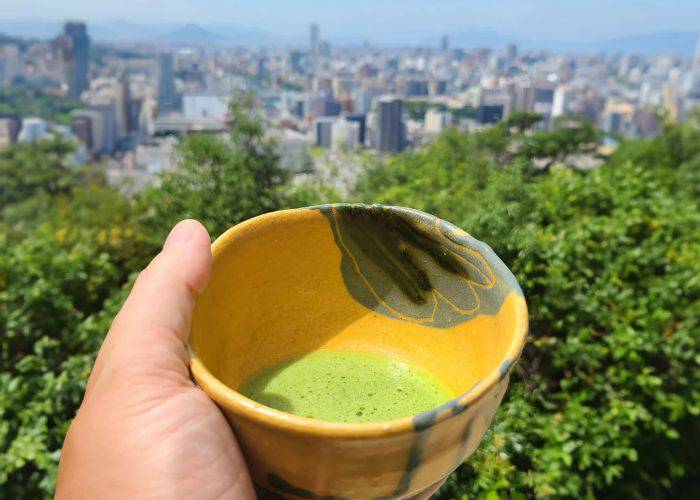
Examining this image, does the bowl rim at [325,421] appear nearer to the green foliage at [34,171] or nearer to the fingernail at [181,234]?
the fingernail at [181,234]

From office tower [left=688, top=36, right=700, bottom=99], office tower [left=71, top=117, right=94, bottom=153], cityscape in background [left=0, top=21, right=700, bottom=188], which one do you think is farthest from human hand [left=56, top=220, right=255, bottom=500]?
office tower [left=688, top=36, right=700, bottom=99]

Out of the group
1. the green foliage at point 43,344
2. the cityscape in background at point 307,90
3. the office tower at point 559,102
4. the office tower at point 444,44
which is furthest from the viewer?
the office tower at point 444,44

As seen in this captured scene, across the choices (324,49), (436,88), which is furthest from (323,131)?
(324,49)

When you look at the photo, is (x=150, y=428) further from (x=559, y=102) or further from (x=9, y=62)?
(x=9, y=62)

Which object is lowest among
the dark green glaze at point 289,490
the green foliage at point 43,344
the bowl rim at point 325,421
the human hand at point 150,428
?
the green foliage at point 43,344

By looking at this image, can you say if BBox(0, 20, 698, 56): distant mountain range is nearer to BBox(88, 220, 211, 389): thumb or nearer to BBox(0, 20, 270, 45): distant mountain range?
BBox(0, 20, 270, 45): distant mountain range

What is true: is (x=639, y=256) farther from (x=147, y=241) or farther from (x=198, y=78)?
(x=198, y=78)

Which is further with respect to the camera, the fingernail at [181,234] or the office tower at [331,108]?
the office tower at [331,108]

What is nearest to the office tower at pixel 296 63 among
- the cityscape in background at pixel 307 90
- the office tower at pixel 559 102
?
the cityscape in background at pixel 307 90
